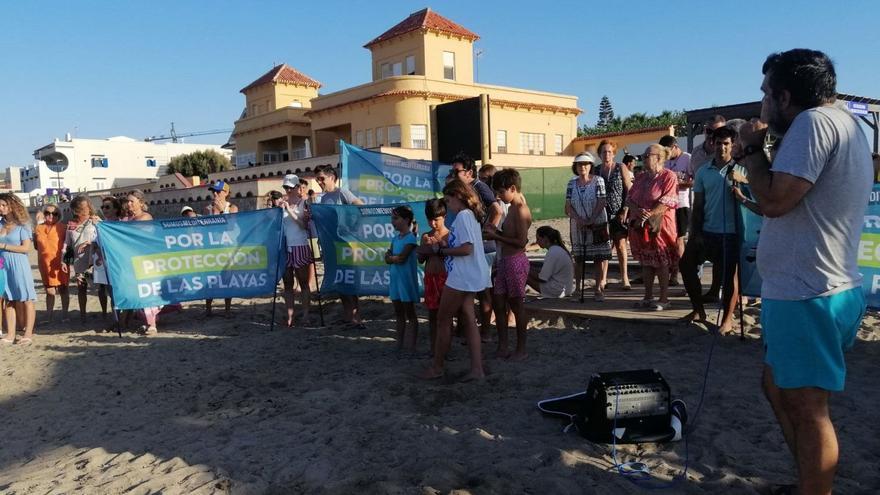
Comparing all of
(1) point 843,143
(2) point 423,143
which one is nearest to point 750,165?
(1) point 843,143

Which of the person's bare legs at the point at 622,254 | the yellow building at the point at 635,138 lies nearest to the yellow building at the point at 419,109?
the yellow building at the point at 635,138

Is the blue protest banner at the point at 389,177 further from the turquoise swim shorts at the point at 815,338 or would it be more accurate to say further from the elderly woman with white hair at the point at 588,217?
the turquoise swim shorts at the point at 815,338

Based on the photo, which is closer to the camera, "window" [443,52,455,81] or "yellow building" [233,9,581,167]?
"yellow building" [233,9,581,167]

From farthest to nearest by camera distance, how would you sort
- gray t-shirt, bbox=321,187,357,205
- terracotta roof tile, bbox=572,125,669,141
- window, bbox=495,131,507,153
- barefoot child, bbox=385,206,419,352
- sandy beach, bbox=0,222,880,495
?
window, bbox=495,131,507,153 → terracotta roof tile, bbox=572,125,669,141 → gray t-shirt, bbox=321,187,357,205 → barefoot child, bbox=385,206,419,352 → sandy beach, bbox=0,222,880,495

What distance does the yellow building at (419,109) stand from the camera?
3259cm

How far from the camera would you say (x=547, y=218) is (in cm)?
2533

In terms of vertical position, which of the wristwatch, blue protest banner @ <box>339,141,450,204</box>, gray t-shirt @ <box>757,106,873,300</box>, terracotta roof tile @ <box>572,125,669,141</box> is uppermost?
terracotta roof tile @ <box>572,125,669,141</box>

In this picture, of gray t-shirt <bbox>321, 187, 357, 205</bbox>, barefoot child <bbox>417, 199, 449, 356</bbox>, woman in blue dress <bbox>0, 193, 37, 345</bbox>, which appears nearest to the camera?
barefoot child <bbox>417, 199, 449, 356</bbox>

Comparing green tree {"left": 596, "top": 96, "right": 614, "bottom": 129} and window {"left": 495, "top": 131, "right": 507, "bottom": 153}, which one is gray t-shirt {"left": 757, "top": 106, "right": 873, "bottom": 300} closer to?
window {"left": 495, "top": 131, "right": 507, "bottom": 153}

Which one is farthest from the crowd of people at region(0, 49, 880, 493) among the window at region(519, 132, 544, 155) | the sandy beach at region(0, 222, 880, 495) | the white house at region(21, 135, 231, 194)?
the white house at region(21, 135, 231, 194)

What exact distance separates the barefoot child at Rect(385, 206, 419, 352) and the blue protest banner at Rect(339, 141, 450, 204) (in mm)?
3278

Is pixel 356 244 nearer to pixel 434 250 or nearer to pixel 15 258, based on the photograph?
pixel 434 250

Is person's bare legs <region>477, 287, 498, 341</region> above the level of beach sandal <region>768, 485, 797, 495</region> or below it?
above

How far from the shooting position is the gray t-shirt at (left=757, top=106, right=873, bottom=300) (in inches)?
91.2
